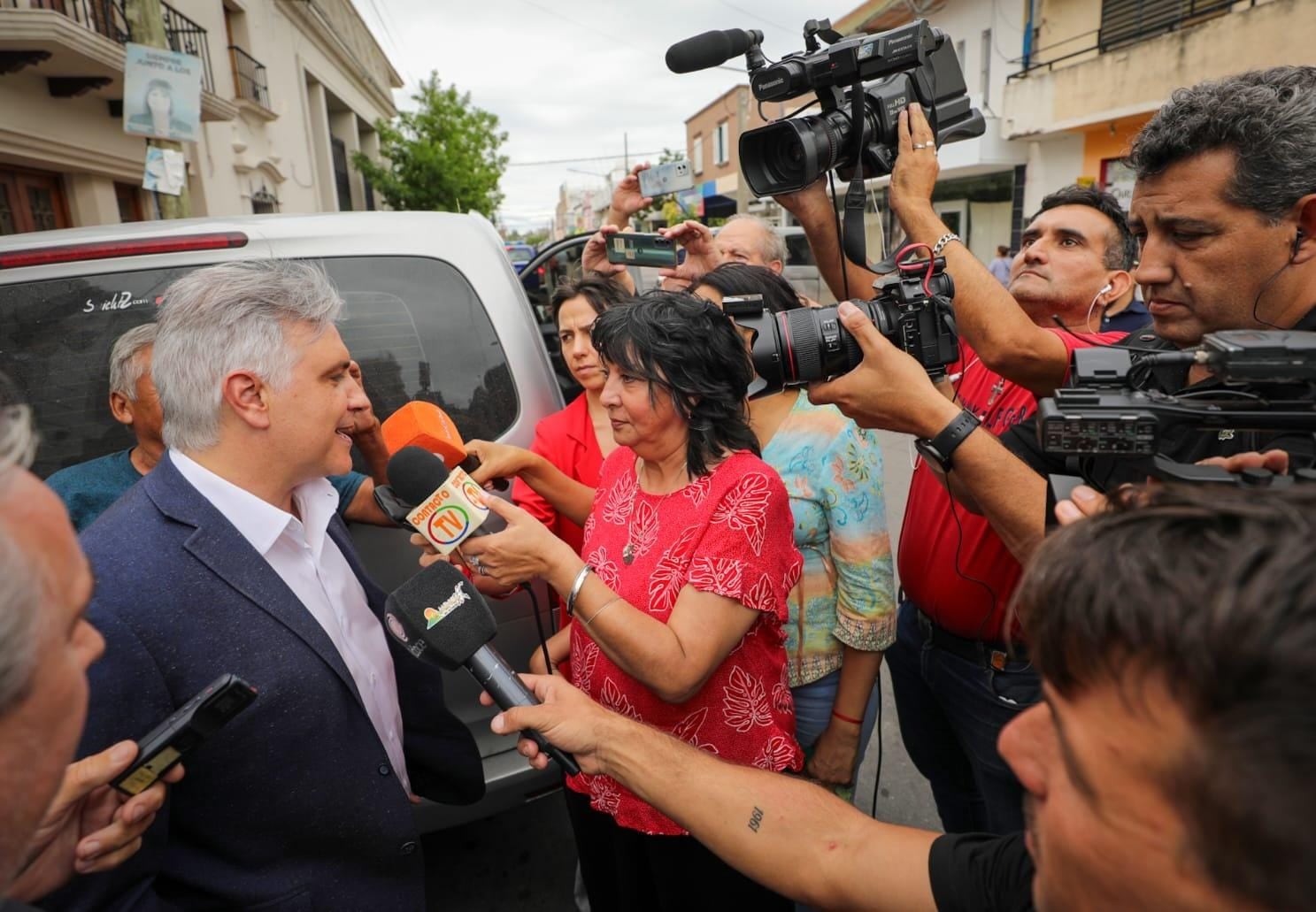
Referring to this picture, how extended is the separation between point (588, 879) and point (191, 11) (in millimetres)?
14606

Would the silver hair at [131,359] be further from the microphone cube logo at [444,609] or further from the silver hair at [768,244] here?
the silver hair at [768,244]

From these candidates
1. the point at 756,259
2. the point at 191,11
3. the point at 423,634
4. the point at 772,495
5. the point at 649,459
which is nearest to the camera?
the point at 423,634

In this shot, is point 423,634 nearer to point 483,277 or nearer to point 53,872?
point 53,872

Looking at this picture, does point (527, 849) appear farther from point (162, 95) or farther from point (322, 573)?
point (162, 95)

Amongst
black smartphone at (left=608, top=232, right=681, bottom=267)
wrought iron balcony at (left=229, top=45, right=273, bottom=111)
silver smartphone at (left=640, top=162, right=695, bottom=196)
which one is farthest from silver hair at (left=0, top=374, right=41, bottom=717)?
wrought iron balcony at (left=229, top=45, right=273, bottom=111)

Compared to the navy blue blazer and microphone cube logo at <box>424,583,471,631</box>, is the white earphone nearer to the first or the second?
microphone cube logo at <box>424,583,471,631</box>

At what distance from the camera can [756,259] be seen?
3.27m

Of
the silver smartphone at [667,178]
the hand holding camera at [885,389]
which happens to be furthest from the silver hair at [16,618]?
the silver smartphone at [667,178]

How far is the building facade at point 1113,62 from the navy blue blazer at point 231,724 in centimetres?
1172

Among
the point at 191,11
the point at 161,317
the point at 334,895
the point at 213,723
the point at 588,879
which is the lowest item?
the point at 588,879

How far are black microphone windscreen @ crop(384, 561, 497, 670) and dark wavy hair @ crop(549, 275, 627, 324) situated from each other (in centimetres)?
165

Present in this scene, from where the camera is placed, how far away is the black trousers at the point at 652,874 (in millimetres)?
1713

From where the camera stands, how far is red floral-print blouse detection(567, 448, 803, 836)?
1616 millimetres

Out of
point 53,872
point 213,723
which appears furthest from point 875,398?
point 53,872
